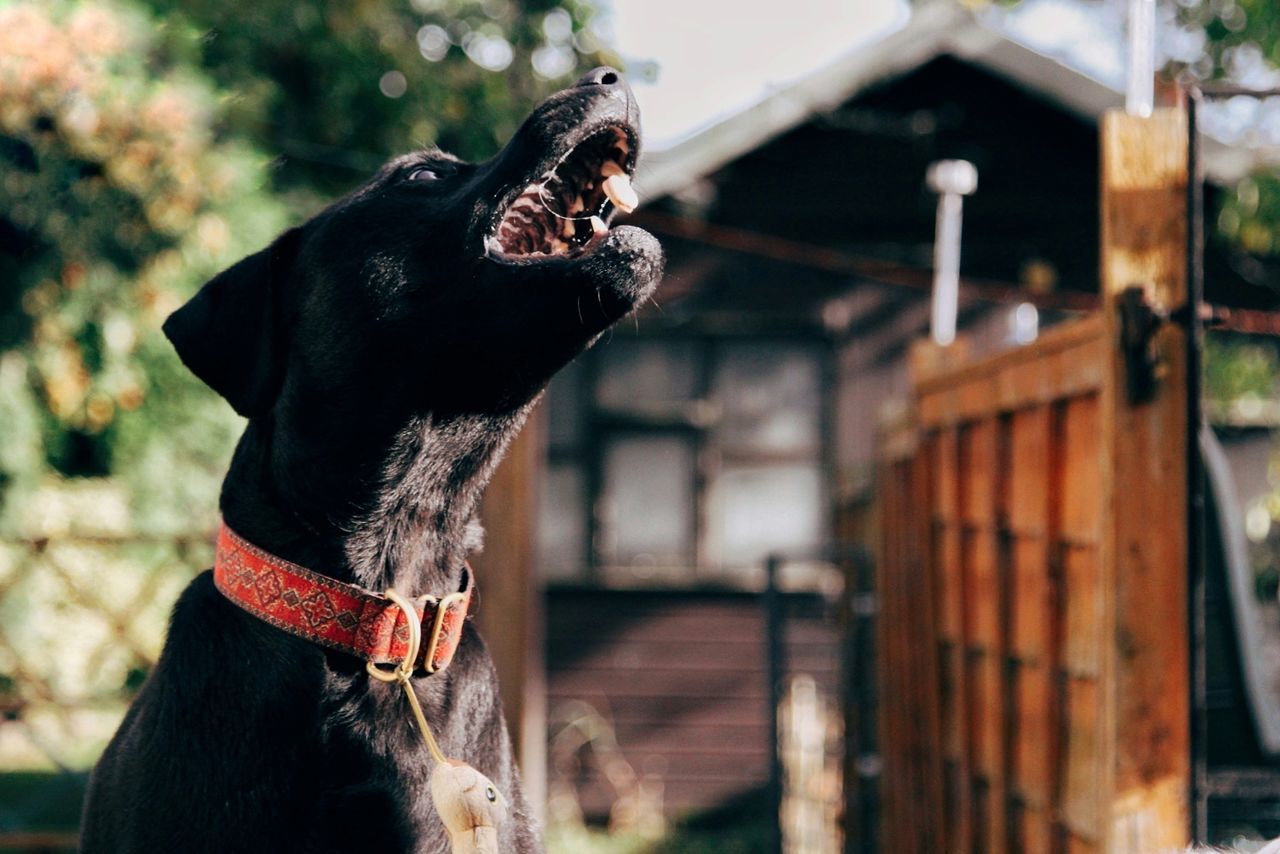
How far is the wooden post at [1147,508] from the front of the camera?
260 cm

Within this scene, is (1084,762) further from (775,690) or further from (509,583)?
(509,583)

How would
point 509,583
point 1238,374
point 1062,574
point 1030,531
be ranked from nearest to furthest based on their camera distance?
point 1062,574, point 1030,531, point 509,583, point 1238,374

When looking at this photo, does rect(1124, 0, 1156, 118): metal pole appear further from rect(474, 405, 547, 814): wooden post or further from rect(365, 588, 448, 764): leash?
rect(474, 405, 547, 814): wooden post

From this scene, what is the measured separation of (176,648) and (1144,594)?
1.84 metres

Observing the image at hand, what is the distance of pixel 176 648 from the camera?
2.13 m

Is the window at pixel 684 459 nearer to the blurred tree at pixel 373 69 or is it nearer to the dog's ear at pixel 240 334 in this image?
the blurred tree at pixel 373 69

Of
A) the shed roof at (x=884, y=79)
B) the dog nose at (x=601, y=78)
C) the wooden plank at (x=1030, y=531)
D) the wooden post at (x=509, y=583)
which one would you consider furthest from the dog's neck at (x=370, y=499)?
the shed roof at (x=884, y=79)

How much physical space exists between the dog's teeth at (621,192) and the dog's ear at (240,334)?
1.94 ft

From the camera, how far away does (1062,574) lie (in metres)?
3.24

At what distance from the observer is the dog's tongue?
2.21m

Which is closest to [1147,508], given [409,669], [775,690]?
[409,669]

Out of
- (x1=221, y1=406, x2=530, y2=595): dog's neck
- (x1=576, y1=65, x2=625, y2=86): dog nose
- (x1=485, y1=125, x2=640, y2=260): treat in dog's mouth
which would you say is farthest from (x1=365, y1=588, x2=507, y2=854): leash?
(x1=576, y1=65, x2=625, y2=86): dog nose

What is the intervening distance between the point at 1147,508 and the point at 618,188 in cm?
128

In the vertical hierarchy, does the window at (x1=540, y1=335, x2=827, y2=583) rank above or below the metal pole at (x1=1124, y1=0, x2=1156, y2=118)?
below
